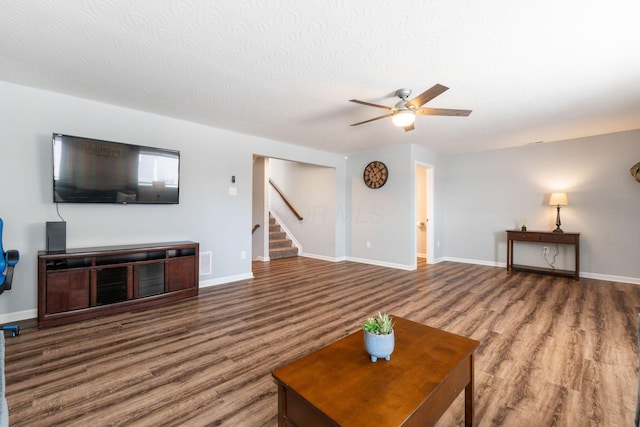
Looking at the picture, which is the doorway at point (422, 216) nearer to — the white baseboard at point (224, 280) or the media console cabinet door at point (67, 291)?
the white baseboard at point (224, 280)

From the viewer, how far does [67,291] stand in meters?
2.75

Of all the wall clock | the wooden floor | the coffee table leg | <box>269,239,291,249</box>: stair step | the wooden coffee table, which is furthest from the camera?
<box>269,239,291,249</box>: stair step

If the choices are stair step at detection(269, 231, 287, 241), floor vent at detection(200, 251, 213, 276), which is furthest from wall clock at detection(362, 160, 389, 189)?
floor vent at detection(200, 251, 213, 276)

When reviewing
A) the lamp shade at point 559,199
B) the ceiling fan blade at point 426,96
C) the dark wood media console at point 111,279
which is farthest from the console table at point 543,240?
the dark wood media console at point 111,279

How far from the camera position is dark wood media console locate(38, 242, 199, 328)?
2.68 meters

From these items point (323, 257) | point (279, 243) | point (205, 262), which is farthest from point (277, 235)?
point (205, 262)

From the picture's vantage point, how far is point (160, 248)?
10.9ft

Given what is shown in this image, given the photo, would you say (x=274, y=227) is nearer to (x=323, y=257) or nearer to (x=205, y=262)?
(x=323, y=257)

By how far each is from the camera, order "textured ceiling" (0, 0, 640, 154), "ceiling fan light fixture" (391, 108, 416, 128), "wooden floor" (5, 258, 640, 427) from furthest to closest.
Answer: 1. "ceiling fan light fixture" (391, 108, 416, 128)
2. "textured ceiling" (0, 0, 640, 154)
3. "wooden floor" (5, 258, 640, 427)

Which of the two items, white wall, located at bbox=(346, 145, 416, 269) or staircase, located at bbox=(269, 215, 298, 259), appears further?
staircase, located at bbox=(269, 215, 298, 259)

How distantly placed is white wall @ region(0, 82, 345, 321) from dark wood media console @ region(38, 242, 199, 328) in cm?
38

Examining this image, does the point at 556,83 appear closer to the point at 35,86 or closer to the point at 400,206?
the point at 400,206

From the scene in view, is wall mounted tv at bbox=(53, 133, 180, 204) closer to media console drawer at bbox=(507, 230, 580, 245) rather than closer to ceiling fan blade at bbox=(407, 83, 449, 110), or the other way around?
ceiling fan blade at bbox=(407, 83, 449, 110)

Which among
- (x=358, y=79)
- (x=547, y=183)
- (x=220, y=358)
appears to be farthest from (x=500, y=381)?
(x=547, y=183)
